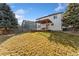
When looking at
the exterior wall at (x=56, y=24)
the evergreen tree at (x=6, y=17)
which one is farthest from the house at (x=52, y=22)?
the evergreen tree at (x=6, y=17)

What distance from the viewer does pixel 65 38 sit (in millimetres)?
2170

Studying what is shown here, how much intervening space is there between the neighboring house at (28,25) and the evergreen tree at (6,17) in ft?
0.40

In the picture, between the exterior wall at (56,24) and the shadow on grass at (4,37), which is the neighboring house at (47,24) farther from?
the shadow on grass at (4,37)

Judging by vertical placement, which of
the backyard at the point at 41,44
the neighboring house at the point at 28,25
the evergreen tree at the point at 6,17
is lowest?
the backyard at the point at 41,44

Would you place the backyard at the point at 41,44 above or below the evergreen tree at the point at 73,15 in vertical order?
below

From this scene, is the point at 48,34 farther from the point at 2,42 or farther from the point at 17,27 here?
the point at 2,42

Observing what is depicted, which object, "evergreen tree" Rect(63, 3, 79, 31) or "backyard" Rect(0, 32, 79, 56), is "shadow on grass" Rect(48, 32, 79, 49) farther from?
"evergreen tree" Rect(63, 3, 79, 31)

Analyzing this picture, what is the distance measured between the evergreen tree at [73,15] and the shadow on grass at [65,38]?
13cm

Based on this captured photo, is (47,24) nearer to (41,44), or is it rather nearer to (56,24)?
(56,24)

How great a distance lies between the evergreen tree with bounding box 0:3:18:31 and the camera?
2133mm

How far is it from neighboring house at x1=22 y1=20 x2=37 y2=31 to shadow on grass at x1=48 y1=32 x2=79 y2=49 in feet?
0.84

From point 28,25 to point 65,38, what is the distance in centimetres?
52

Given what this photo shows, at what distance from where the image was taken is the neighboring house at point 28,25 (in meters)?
2.16

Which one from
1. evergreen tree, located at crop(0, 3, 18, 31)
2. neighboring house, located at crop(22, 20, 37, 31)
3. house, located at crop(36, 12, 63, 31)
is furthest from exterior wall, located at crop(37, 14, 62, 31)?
evergreen tree, located at crop(0, 3, 18, 31)
